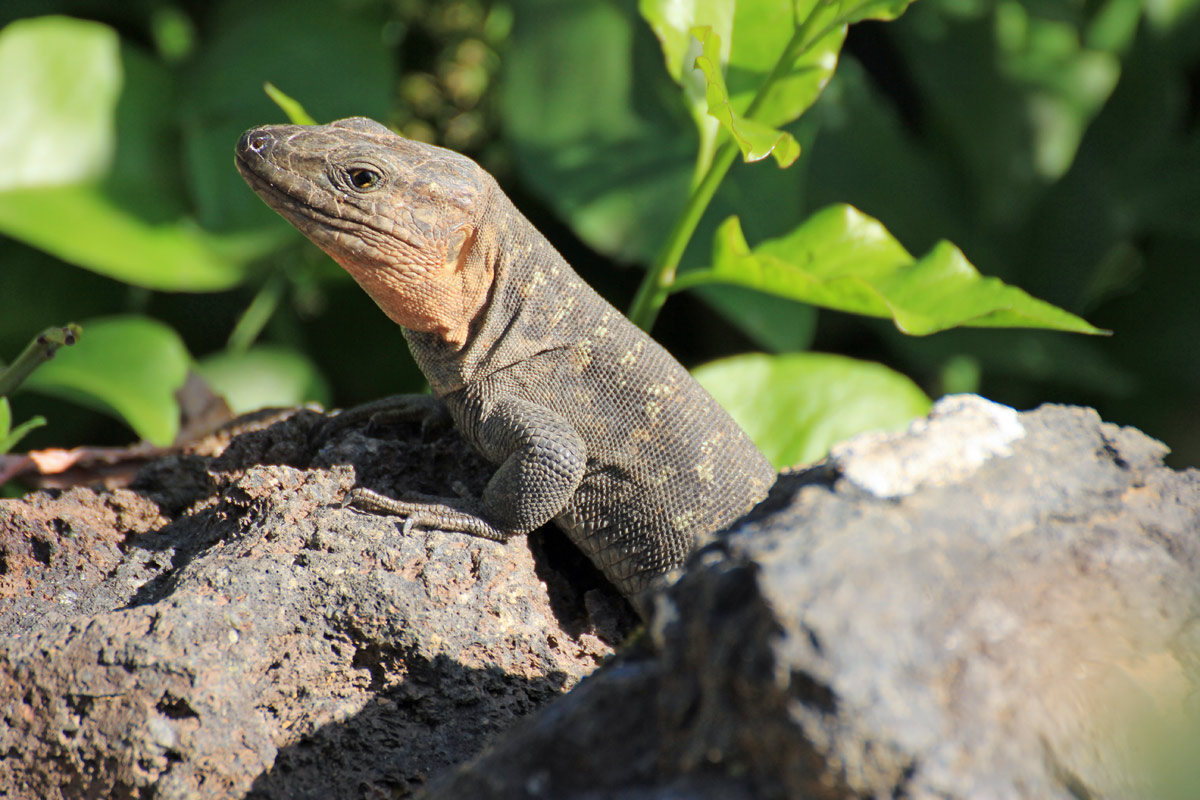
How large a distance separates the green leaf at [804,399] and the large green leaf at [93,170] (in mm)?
1787

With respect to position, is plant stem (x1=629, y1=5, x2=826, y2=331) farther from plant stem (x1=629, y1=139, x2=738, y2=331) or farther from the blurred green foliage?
the blurred green foliage

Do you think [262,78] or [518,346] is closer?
[518,346]

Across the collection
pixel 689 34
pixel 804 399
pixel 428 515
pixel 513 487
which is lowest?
pixel 428 515

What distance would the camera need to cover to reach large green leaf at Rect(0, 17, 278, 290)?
3.27 m

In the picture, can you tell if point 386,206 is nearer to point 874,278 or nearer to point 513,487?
point 513,487

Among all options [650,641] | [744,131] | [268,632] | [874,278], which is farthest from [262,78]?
[650,641]

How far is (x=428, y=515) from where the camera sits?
2033mm

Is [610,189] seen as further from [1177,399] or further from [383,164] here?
[1177,399]

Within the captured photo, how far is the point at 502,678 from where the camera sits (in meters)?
1.86

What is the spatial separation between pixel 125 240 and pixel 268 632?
2.10 meters

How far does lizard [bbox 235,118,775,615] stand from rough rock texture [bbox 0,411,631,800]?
7.1 inches

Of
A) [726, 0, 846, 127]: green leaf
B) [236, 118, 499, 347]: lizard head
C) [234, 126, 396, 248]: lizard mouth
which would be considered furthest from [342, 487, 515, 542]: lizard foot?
A: [726, 0, 846, 127]: green leaf

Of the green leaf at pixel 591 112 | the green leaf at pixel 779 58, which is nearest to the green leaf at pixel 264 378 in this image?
the green leaf at pixel 591 112

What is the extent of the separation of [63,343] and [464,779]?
1.41 m
